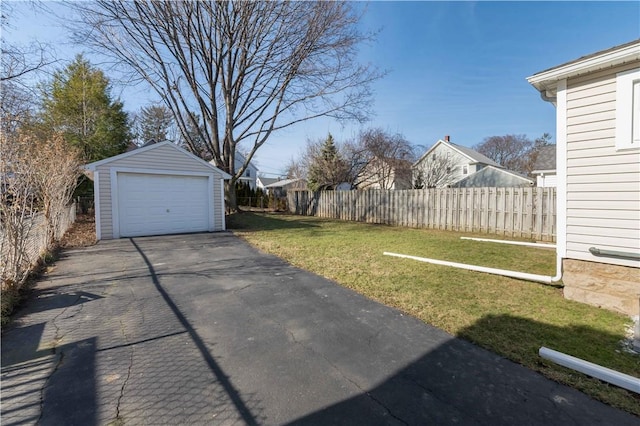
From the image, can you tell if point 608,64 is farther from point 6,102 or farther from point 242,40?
point 242,40

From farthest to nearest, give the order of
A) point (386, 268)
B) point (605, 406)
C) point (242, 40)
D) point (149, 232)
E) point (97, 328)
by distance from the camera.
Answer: point (242, 40)
point (149, 232)
point (386, 268)
point (97, 328)
point (605, 406)

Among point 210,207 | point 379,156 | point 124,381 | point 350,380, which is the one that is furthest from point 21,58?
point 379,156

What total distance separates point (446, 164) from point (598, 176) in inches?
1003

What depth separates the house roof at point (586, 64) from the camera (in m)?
3.51

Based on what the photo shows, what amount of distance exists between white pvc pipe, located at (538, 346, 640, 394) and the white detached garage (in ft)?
35.5

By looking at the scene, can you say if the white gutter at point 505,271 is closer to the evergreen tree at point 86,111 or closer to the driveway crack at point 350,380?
the driveway crack at point 350,380

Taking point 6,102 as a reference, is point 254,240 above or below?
below

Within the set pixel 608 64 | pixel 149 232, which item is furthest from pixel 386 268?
pixel 149 232

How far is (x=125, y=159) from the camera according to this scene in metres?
9.33

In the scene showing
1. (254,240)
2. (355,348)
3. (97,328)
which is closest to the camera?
(355,348)

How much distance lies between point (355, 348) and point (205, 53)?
1540 cm

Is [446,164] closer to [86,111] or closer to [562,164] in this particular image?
[562,164]

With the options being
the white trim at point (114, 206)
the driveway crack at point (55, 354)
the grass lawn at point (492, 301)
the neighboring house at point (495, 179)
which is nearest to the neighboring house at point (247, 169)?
the neighboring house at point (495, 179)

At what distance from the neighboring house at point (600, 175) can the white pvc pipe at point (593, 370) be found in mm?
2000
